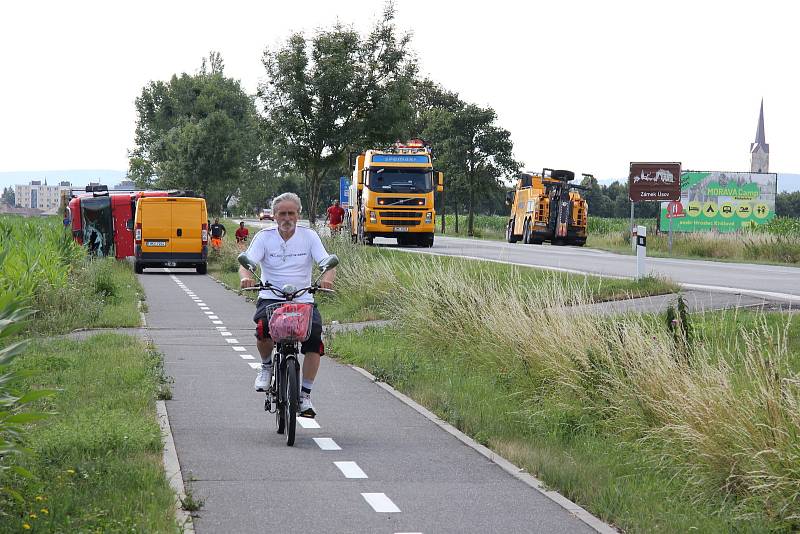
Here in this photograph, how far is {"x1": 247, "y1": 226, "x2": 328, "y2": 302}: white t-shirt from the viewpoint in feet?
33.2

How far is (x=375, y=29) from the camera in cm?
4450

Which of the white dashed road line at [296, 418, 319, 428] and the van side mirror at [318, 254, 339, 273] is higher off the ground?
the van side mirror at [318, 254, 339, 273]

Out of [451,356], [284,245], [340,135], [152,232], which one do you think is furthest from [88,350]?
[340,135]

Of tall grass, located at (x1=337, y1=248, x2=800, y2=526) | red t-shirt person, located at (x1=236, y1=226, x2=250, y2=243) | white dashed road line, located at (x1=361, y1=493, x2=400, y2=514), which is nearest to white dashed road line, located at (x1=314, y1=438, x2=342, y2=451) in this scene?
white dashed road line, located at (x1=361, y1=493, x2=400, y2=514)

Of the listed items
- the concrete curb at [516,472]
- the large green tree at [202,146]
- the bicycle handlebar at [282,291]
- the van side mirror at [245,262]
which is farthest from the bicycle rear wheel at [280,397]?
the large green tree at [202,146]

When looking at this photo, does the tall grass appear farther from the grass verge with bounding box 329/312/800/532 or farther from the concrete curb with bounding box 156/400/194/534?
the concrete curb with bounding box 156/400/194/534

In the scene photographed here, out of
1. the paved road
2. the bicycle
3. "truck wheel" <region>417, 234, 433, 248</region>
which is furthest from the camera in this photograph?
"truck wheel" <region>417, 234, 433, 248</region>

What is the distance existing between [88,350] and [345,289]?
10.3 m

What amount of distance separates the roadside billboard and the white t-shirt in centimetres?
6209

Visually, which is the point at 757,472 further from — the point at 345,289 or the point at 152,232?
the point at 152,232

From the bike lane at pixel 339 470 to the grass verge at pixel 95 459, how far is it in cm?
27

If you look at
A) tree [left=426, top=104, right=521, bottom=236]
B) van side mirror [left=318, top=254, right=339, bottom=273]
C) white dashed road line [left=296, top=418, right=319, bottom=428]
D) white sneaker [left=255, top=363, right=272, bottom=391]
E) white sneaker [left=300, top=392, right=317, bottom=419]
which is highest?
tree [left=426, top=104, right=521, bottom=236]

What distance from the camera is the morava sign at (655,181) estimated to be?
51.2m

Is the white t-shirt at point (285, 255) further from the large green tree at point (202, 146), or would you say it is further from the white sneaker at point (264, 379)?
the large green tree at point (202, 146)
